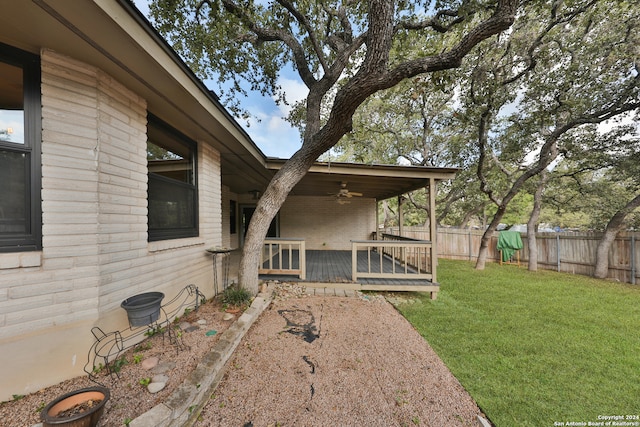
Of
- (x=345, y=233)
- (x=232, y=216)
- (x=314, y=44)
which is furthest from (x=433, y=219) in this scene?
(x=232, y=216)

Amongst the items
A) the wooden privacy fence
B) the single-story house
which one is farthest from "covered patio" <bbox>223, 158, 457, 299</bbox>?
the wooden privacy fence

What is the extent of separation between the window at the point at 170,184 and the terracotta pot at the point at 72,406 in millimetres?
1679

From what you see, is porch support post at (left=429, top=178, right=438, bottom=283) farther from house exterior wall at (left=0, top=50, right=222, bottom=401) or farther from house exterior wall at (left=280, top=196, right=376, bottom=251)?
house exterior wall at (left=0, top=50, right=222, bottom=401)

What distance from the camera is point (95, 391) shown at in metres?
1.57

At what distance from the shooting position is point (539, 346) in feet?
9.78

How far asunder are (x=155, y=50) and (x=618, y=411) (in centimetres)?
543

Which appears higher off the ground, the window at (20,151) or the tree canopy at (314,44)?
the tree canopy at (314,44)

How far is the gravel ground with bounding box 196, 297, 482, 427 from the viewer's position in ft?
5.96

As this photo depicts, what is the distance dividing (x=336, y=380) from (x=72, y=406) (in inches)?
81.0

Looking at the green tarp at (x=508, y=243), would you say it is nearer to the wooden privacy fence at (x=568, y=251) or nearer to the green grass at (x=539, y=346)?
the wooden privacy fence at (x=568, y=251)

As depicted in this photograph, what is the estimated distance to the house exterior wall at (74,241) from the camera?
67.5 inches

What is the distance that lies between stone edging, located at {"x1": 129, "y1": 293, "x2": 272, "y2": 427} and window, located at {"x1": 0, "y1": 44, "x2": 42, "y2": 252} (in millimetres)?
1682

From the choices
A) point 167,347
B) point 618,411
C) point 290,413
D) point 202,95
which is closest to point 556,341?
point 618,411

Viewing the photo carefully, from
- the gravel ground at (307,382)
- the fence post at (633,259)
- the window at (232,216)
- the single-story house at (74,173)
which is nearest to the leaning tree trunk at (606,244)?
the fence post at (633,259)
